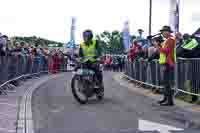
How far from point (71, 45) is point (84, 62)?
Answer: 28.8 m

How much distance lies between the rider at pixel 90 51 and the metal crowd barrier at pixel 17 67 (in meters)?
3.31

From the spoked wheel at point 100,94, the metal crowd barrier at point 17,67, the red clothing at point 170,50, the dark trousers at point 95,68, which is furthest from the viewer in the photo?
the metal crowd barrier at point 17,67

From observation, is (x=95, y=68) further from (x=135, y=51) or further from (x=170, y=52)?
(x=135, y=51)

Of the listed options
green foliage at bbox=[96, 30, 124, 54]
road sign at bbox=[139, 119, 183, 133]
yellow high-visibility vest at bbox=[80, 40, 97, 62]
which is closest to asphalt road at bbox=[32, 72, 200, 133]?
road sign at bbox=[139, 119, 183, 133]

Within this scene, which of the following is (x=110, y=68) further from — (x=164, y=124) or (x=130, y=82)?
(x=164, y=124)

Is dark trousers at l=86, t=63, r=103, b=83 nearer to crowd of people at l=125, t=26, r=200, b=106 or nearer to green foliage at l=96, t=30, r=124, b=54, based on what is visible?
crowd of people at l=125, t=26, r=200, b=106

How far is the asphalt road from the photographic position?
9.48 m

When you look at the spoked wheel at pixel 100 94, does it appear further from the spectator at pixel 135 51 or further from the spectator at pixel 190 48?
the spectator at pixel 135 51

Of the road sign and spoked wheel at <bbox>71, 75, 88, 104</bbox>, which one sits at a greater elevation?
spoked wheel at <bbox>71, 75, 88, 104</bbox>

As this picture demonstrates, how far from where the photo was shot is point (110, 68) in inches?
2105

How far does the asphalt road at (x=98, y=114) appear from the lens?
9484 mm

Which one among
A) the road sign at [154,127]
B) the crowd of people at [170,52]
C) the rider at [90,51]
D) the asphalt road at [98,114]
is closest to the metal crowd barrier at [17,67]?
the asphalt road at [98,114]

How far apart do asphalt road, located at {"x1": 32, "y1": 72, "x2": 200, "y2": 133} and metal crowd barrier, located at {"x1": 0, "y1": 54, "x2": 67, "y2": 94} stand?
2.62 metres

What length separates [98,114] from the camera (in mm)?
11109
